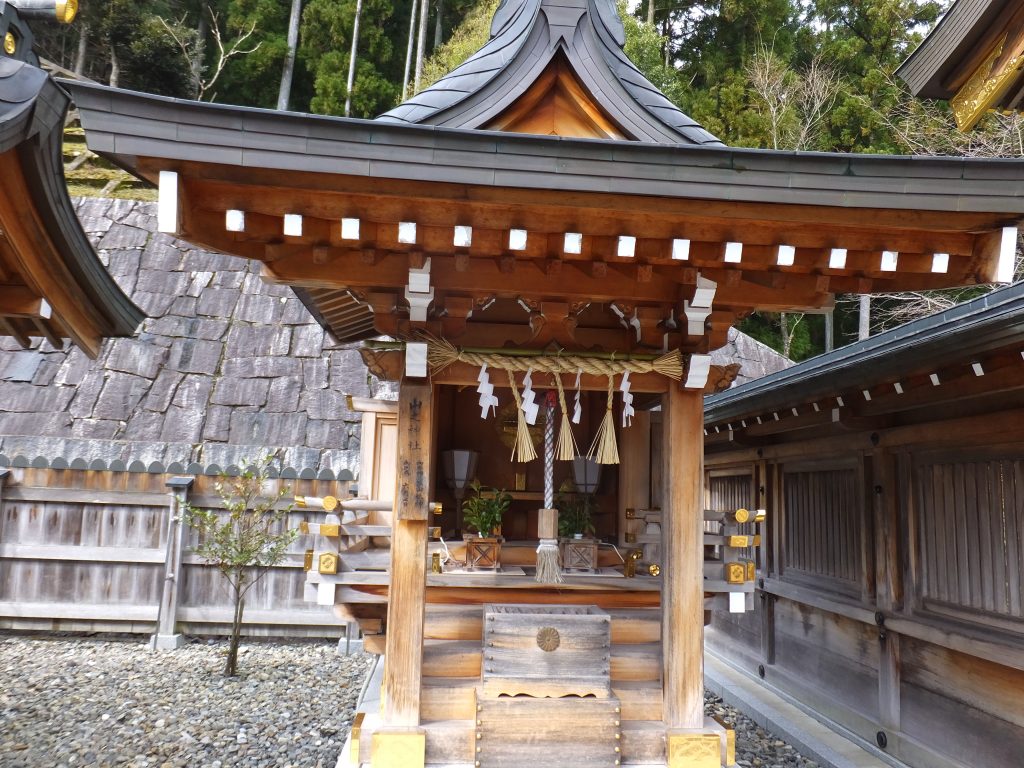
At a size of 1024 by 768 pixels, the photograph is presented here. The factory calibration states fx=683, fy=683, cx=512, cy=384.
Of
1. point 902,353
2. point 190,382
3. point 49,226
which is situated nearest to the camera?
point 49,226

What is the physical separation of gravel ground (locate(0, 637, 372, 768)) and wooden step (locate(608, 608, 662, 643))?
2.72 m

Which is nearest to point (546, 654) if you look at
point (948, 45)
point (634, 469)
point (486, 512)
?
point (486, 512)

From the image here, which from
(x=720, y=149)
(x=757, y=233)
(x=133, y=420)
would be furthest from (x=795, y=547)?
(x=133, y=420)

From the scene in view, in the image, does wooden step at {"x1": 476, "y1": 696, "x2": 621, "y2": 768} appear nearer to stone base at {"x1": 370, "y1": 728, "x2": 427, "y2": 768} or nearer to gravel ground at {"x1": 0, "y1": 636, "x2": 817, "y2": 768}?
stone base at {"x1": 370, "y1": 728, "x2": 427, "y2": 768}

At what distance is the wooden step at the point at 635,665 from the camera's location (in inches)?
161

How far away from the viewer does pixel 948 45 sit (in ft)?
19.5

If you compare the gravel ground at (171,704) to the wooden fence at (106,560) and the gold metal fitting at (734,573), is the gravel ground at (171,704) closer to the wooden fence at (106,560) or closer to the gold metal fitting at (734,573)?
the wooden fence at (106,560)

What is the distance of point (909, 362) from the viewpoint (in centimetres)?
450

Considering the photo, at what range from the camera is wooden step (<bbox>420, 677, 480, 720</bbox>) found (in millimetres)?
3848

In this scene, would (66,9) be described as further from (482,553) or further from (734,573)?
(734,573)

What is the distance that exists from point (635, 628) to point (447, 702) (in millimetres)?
1274

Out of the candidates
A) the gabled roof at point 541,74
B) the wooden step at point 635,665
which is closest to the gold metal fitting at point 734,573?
the wooden step at point 635,665

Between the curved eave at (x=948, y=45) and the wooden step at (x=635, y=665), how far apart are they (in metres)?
5.58

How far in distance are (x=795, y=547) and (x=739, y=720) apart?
1.81 meters
